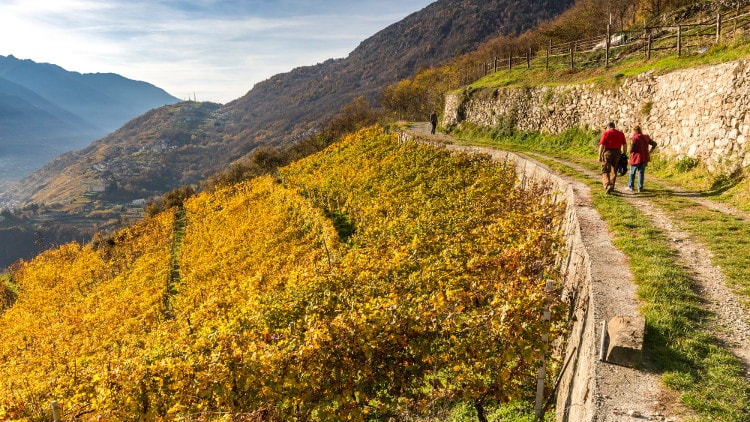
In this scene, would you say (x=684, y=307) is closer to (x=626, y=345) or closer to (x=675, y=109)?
(x=626, y=345)

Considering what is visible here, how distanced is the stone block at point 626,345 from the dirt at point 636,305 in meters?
0.09

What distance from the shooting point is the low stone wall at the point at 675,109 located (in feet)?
39.5

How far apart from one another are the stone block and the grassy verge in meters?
0.29

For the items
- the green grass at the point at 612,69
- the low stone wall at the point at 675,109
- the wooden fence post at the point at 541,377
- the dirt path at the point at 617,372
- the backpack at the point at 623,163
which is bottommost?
the wooden fence post at the point at 541,377

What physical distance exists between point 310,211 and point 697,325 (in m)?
21.4

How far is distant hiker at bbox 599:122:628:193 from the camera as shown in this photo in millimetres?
12188

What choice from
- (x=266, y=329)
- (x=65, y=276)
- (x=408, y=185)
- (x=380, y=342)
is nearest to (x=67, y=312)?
(x=65, y=276)

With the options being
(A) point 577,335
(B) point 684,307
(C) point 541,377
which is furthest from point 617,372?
(B) point 684,307

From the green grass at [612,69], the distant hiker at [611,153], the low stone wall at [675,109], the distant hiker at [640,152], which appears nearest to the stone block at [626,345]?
the distant hiker at [611,153]

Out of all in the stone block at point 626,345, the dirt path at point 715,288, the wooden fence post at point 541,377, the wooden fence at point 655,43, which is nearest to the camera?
the stone block at point 626,345

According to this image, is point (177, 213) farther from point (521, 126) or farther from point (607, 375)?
point (607, 375)

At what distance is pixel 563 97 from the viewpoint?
79.0ft

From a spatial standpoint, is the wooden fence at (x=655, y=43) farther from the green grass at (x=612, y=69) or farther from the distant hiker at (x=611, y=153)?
the distant hiker at (x=611, y=153)

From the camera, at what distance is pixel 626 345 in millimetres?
4625
